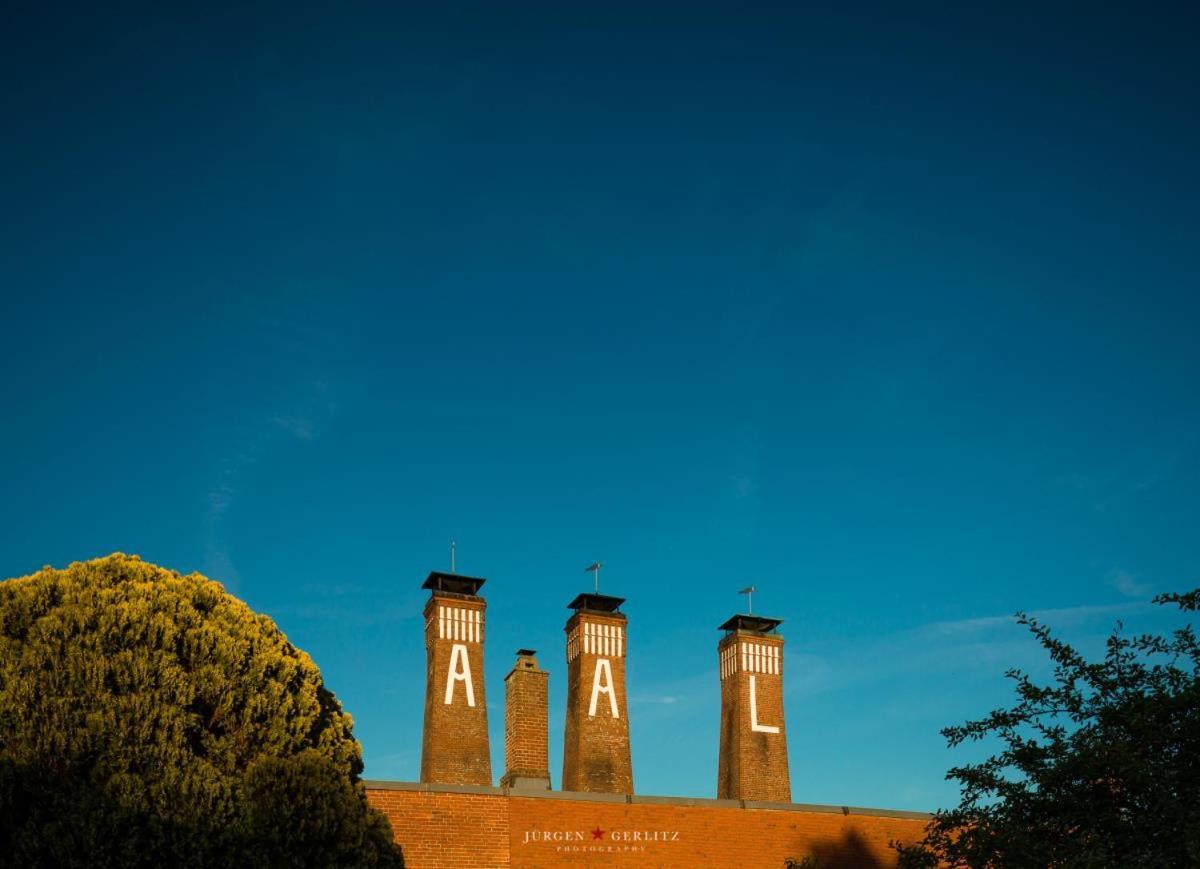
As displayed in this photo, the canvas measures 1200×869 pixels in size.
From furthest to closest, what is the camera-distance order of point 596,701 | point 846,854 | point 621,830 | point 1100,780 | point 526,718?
1. point 596,701
2. point 526,718
3. point 846,854
4. point 621,830
5. point 1100,780

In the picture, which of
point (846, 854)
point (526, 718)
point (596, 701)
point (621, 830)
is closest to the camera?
point (621, 830)

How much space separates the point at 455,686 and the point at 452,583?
3047 mm

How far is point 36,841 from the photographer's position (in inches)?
598

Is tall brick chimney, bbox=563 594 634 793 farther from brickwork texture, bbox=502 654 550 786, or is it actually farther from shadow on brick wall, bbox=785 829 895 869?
shadow on brick wall, bbox=785 829 895 869

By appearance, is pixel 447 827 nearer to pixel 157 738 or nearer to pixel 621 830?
pixel 621 830

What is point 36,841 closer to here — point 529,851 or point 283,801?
point 283,801

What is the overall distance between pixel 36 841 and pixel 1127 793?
46.6 ft

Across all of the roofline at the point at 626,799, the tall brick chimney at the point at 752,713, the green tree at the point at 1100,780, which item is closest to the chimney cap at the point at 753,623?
the tall brick chimney at the point at 752,713

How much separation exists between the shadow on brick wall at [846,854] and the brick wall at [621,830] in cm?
2

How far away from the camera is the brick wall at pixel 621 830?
70.7 feet

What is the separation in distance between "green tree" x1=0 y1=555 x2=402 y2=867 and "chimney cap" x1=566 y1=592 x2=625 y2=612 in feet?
51.8

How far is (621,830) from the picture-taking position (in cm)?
2308

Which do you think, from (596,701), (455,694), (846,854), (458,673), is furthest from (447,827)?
(596,701)

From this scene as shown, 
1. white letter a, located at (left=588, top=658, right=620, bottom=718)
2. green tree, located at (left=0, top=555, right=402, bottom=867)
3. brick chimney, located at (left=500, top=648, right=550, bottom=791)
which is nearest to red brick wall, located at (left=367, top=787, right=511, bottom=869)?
green tree, located at (left=0, top=555, right=402, bottom=867)
